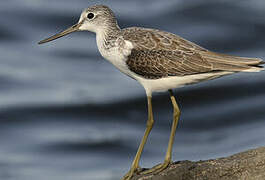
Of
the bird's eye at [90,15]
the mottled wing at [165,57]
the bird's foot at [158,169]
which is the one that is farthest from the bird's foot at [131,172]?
the bird's eye at [90,15]

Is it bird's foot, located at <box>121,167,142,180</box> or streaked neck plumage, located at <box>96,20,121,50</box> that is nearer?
bird's foot, located at <box>121,167,142,180</box>

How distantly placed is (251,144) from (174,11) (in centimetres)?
832

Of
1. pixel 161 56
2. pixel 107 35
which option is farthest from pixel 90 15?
pixel 161 56

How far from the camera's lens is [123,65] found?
1094 cm

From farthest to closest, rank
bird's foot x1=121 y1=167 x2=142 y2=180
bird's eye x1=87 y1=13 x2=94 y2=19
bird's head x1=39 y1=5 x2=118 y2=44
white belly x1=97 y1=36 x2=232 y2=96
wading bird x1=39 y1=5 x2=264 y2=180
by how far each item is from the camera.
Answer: bird's eye x1=87 y1=13 x2=94 y2=19, bird's head x1=39 y1=5 x2=118 y2=44, bird's foot x1=121 y1=167 x2=142 y2=180, white belly x1=97 y1=36 x2=232 y2=96, wading bird x1=39 y1=5 x2=264 y2=180

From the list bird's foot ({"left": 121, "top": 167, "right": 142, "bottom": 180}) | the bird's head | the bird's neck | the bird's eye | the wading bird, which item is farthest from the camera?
the bird's eye

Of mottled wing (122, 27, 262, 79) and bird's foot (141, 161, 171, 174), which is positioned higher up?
mottled wing (122, 27, 262, 79)

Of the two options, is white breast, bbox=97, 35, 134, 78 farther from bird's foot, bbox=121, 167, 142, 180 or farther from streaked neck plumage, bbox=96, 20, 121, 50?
bird's foot, bbox=121, 167, 142, 180

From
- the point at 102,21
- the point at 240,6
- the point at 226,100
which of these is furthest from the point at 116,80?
the point at 102,21

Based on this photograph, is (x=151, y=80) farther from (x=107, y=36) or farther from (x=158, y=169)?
(x=158, y=169)

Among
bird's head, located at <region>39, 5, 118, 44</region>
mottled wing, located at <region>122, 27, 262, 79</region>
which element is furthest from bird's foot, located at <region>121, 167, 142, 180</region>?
bird's head, located at <region>39, 5, 118, 44</region>

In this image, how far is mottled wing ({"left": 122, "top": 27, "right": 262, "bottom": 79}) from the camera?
10.7m

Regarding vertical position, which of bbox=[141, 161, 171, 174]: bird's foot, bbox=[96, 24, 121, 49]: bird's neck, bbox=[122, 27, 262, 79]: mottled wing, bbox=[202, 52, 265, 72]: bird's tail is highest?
bbox=[96, 24, 121, 49]: bird's neck

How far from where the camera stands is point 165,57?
427 inches
